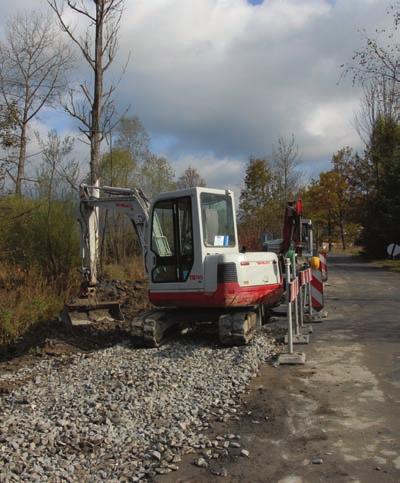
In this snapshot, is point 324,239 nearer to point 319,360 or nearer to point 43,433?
point 319,360

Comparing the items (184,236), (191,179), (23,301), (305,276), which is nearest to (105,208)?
(23,301)

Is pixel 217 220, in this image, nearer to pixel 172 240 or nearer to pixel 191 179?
pixel 172 240

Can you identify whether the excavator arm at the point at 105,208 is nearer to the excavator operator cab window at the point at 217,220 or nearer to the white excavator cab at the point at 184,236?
the white excavator cab at the point at 184,236

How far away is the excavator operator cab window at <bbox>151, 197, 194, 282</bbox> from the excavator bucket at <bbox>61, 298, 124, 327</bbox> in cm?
258

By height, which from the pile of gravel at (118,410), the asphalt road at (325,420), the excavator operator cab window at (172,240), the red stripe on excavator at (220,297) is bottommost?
the asphalt road at (325,420)

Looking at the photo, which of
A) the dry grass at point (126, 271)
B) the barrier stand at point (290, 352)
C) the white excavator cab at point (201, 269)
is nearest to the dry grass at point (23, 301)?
the dry grass at point (126, 271)

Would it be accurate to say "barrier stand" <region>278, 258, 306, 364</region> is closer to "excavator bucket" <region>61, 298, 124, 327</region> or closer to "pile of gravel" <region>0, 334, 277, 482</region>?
"pile of gravel" <region>0, 334, 277, 482</region>

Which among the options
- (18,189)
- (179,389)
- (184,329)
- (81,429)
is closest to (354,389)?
(179,389)

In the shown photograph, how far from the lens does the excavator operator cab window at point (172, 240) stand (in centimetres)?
993

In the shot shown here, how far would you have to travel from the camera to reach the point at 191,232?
989 centimetres

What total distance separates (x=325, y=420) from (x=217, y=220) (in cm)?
505

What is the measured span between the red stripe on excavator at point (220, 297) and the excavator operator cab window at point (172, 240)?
0.31 metres

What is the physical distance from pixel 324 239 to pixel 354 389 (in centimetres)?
5979

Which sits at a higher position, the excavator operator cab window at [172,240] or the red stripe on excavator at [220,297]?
the excavator operator cab window at [172,240]
